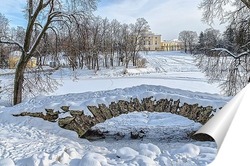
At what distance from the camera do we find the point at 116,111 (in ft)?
25.2

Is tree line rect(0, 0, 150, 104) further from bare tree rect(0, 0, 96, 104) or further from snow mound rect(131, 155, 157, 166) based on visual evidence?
snow mound rect(131, 155, 157, 166)

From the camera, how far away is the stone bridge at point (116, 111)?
23.5ft

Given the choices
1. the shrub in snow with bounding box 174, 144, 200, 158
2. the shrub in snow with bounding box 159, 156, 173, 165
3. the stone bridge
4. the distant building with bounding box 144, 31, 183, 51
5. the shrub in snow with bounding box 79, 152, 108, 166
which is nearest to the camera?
the shrub in snow with bounding box 79, 152, 108, 166

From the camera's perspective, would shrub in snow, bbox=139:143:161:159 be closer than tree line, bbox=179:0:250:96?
Yes

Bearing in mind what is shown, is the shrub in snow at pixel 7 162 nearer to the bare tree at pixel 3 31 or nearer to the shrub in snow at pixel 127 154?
the shrub in snow at pixel 127 154

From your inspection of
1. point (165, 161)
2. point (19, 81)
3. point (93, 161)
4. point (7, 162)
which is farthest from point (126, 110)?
point (19, 81)

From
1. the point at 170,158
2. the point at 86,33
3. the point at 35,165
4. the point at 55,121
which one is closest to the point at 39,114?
the point at 55,121

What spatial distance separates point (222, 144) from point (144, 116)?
36.5 ft

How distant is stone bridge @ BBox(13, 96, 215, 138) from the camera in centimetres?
716

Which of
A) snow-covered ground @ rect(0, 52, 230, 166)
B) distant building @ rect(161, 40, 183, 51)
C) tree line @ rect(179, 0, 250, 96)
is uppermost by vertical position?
distant building @ rect(161, 40, 183, 51)

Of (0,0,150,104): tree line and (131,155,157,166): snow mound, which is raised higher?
(0,0,150,104): tree line

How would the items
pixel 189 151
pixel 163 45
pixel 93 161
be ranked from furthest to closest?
pixel 163 45 → pixel 189 151 → pixel 93 161

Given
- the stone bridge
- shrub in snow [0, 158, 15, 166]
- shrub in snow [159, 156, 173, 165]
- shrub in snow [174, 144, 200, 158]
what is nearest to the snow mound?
shrub in snow [159, 156, 173, 165]

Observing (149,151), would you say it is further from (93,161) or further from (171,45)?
(171,45)
